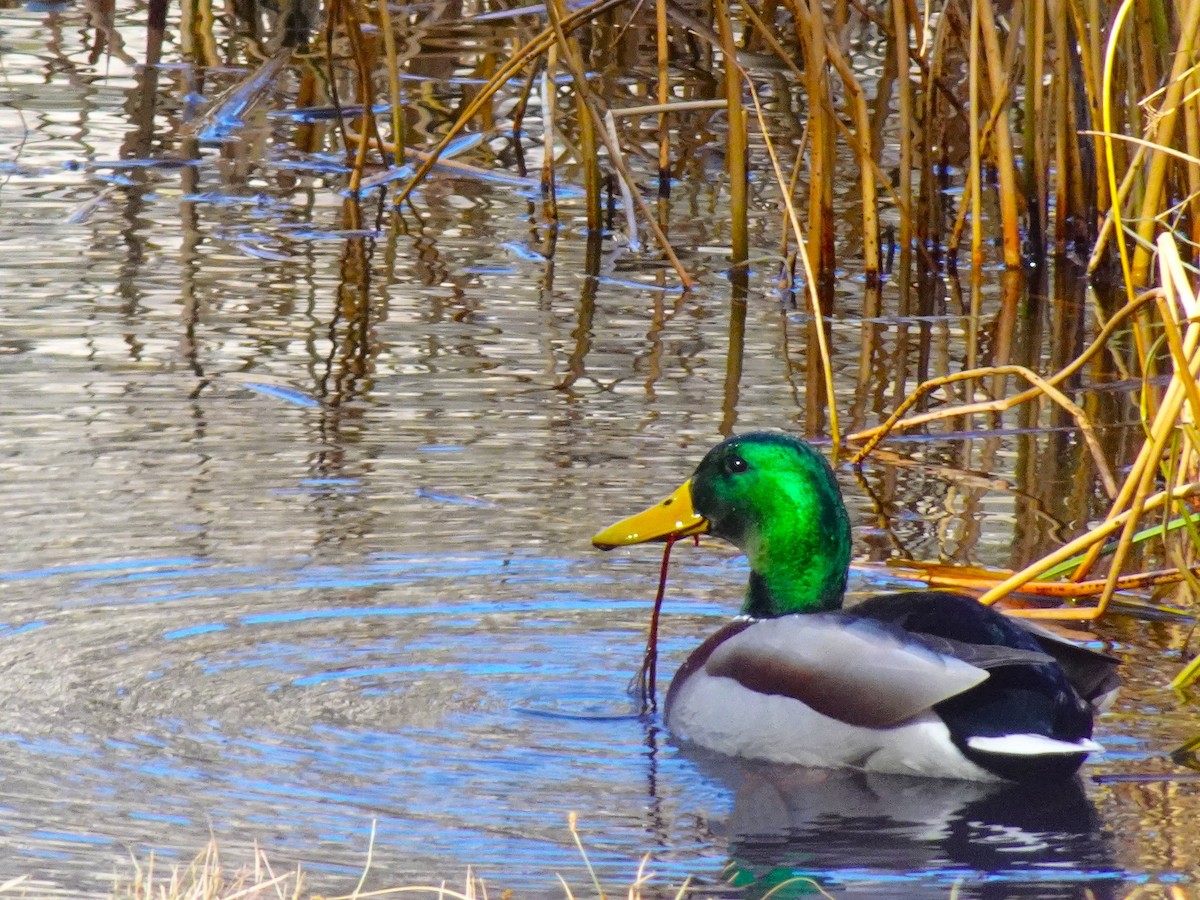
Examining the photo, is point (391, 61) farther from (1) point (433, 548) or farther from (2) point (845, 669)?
(2) point (845, 669)

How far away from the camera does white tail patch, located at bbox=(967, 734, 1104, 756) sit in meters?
3.92

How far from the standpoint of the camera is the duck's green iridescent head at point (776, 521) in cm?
457

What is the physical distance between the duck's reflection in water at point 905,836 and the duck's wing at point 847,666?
0.52ft

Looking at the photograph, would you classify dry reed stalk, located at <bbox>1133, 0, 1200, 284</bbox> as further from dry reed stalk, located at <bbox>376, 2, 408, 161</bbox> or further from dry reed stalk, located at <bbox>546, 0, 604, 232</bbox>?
dry reed stalk, located at <bbox>376, 2, 408, 161</bbox>

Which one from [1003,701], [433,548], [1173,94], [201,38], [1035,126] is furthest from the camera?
[201,38]

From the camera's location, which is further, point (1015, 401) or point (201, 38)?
point (201, 38)

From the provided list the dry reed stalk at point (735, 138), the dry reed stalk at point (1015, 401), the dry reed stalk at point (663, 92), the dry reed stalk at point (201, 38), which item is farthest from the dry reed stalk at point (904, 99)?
the dry reed stalk at point (201, 38)

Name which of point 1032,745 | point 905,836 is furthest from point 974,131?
point 905,836

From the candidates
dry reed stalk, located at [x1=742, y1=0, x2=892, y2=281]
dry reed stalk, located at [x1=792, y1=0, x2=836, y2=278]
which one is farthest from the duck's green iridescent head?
dry reed stalk, located at [x1=742, y1=0, x2=892, y2=281]

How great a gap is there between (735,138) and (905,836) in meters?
3.88

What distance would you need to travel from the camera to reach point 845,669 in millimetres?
4137

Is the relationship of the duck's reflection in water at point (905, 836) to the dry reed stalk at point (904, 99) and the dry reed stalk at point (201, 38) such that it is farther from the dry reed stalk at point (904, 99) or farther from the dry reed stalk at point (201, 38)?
the dry reed stalk at point (201, 38)

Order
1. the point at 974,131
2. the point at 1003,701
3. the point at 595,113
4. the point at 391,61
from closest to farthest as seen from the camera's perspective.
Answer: the point at 1003,701 < the point at 595,113 < the point at 974,131 < the point at 391,61

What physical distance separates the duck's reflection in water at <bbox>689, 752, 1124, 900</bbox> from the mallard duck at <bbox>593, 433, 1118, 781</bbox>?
0.05 m
